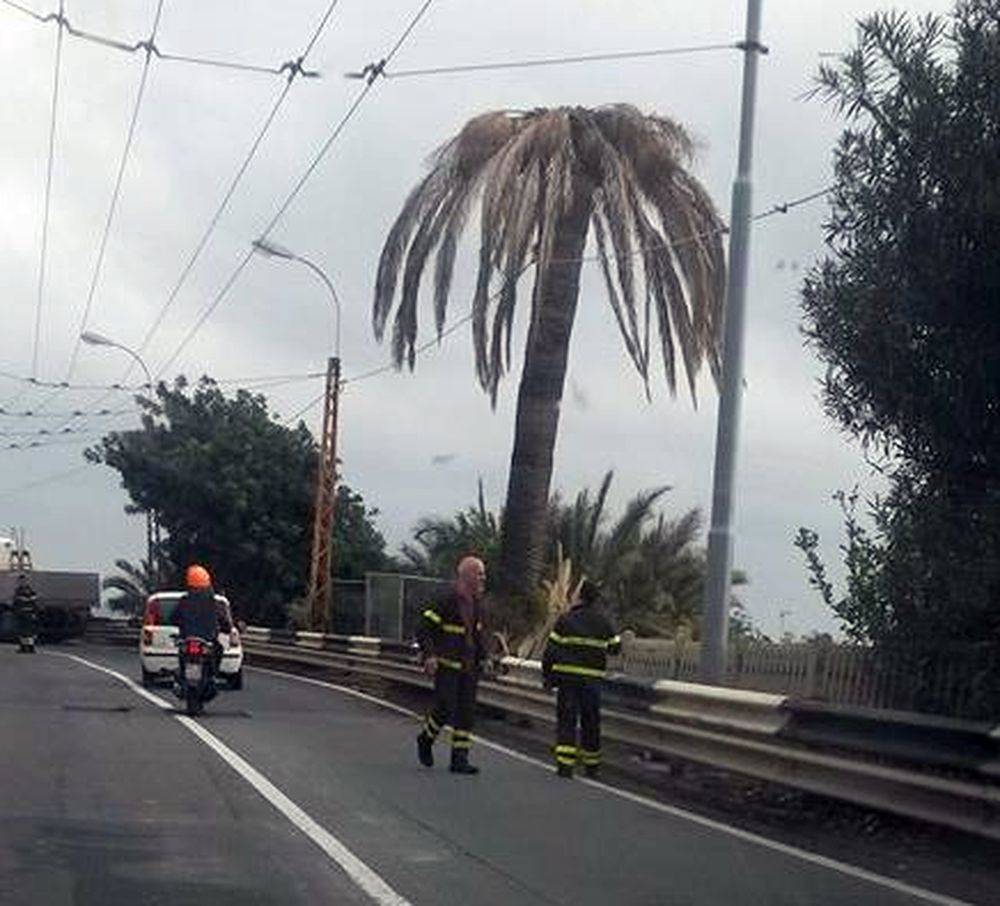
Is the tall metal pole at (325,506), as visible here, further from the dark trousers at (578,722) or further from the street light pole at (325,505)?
the dark trousers at (578,722)

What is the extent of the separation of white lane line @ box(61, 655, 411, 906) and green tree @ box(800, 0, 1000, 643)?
438 cm

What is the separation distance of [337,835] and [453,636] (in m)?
5.28

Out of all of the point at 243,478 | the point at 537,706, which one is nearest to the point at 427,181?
the point at 537,706

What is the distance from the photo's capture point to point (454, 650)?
1861cm

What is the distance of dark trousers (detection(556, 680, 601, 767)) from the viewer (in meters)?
18.2

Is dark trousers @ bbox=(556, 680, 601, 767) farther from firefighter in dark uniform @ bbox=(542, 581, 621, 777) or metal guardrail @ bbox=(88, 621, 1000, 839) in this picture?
metal guardrail @ bbox=(88, 621, 1000, 839)

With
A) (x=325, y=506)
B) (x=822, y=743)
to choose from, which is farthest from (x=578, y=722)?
(x=325, y=506)

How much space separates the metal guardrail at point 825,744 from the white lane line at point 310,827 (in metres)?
3.53

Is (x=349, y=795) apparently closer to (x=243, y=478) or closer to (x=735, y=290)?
(x=735, y=290)

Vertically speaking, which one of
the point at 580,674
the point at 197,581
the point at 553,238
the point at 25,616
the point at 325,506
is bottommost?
the point at 25,616

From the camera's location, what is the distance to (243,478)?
58625 millimetres

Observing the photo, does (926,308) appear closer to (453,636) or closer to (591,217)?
(453,636)

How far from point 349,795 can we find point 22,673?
A: 819 inches

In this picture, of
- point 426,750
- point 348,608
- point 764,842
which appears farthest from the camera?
point 348,608
